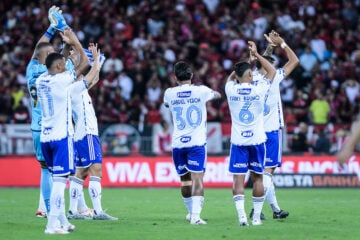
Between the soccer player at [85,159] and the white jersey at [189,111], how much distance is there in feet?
5.26

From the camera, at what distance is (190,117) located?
1496cm

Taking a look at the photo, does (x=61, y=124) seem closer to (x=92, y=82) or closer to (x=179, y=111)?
(x=92, y=82)

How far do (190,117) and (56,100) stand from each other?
2.69m

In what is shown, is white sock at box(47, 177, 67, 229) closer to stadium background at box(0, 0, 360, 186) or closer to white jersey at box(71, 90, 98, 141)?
white jersey at box(71, 90, 98, 141)

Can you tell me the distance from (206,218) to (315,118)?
13388mm

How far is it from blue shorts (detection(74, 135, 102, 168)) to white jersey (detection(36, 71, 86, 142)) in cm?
237

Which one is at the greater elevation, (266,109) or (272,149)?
(266,109)

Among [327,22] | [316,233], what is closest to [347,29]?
[327,22]

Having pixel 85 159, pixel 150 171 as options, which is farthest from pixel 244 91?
pixel 150 171

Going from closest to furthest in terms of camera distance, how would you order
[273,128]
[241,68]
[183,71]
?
[241,68], [183,71], [273,128]

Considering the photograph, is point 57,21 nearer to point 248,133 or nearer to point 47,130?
point 47,130

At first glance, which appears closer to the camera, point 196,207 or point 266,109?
point 196,207

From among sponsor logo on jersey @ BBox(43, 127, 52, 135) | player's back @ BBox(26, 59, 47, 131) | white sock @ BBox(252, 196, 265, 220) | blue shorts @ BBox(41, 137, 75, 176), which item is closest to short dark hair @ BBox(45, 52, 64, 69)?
sponsor logo on jersey @ BBox(43, 127, 52, 135)

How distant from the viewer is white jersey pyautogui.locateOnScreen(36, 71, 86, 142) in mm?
13148
